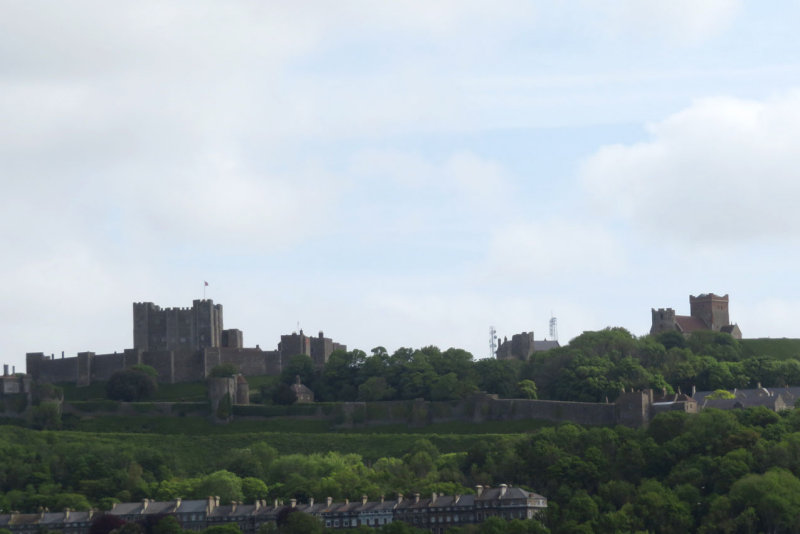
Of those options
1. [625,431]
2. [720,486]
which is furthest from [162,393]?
[720,486]

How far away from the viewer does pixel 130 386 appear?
434ft

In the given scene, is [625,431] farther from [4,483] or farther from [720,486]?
[4,483]

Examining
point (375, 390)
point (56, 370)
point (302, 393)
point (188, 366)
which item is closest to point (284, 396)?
point (302, 393)

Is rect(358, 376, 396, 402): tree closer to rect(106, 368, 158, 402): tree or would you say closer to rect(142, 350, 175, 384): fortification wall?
rect(106, 368, 158, 402): tree

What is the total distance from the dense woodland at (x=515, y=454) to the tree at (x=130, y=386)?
4055 mm

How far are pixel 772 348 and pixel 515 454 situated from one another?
36.9 meters

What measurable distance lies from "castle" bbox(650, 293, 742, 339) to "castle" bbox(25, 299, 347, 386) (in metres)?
23.8

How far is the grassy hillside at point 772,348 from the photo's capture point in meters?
136

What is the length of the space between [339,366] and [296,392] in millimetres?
4082

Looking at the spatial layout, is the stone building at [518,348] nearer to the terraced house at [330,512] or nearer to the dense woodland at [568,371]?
the dense woodland at [568,371]

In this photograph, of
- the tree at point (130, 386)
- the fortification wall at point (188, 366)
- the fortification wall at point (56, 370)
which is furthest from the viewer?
the fortification wall at point (56, 370)

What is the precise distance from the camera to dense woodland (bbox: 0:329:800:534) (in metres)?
98.4

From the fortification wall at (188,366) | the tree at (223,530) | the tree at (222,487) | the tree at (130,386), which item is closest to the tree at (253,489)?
the tree at (222,487)

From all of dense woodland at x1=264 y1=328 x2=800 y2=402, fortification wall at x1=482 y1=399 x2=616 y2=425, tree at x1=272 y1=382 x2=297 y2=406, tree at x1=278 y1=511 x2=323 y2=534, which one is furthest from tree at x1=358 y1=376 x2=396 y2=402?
tree at x1=278 y1=511 x2=323 y2=534
